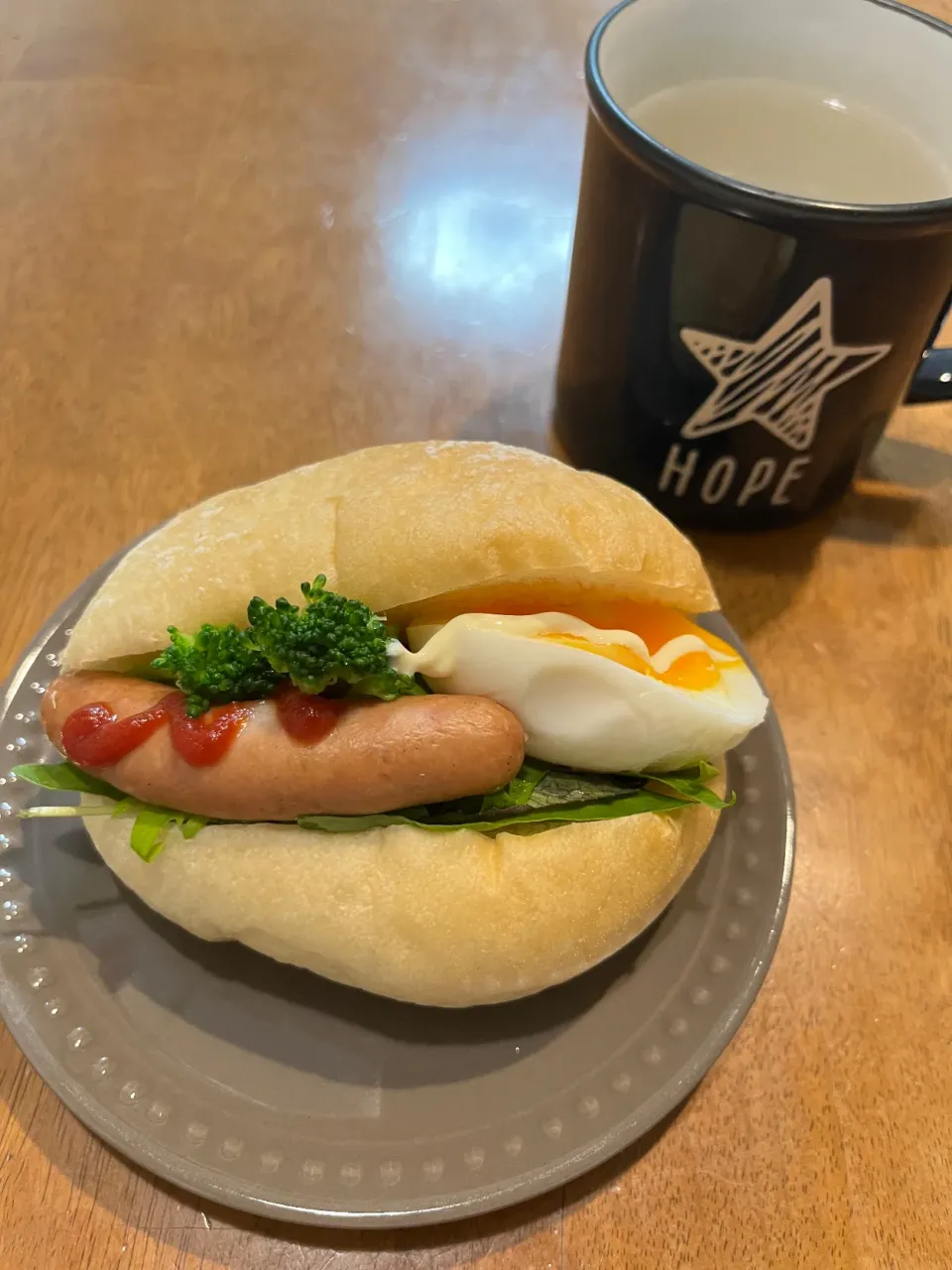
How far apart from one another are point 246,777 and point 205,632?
0.66ft

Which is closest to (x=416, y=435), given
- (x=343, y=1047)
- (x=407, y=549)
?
(x=407, y=549)

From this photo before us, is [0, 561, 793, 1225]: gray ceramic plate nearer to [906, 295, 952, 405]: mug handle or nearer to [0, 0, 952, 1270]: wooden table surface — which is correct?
[0, 0, 952, 1270]: wooden table surface

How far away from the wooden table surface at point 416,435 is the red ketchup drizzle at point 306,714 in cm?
61

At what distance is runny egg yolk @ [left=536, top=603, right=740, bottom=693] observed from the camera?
131 cm

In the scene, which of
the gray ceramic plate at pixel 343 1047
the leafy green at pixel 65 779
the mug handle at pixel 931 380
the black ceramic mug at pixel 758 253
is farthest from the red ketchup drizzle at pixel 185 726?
the mug handle at pixel 931 380

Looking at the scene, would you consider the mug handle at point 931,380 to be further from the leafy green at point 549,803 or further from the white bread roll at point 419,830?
the leafy green at point 549,803

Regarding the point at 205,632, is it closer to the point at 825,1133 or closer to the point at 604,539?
the point at 604,539

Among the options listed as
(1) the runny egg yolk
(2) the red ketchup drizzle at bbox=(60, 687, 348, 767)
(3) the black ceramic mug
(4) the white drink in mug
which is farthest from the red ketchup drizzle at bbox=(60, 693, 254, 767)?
(4) the white drink in mug

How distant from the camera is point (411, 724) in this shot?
1.20 metres

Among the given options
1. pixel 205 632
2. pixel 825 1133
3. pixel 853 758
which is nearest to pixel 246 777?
pixel 205 632

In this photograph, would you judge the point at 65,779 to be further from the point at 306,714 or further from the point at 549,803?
the point at 549,803

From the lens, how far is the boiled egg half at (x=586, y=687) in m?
1.25

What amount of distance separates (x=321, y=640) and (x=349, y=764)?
0.56 ft

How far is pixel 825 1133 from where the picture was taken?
4.25ft
